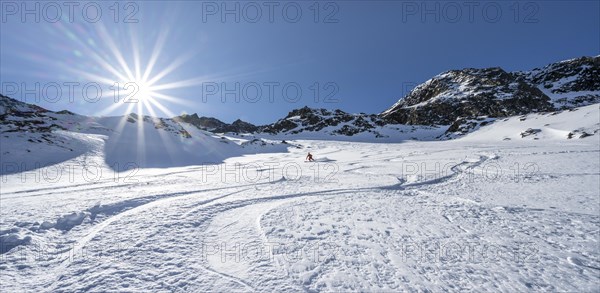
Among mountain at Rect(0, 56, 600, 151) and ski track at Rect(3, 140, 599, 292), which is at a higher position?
mountain at Rect(0, 56, 600, 151)

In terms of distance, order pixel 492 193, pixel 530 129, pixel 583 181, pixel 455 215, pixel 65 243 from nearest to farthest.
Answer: pixel 65 243 < pixel 455 215 < pixel 492 193 < pixel 583 181 < pixel 530 129

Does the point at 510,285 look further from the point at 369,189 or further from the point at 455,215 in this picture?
the point at 369,189

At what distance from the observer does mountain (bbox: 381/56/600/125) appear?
80875 millimetres

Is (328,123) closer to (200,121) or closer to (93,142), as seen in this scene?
(93,142)

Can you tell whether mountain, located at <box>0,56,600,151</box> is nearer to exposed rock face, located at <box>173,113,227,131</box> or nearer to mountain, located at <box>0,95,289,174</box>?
mountain, located at <box>0,95,289,174</box>

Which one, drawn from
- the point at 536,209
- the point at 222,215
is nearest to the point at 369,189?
the point at 536,209

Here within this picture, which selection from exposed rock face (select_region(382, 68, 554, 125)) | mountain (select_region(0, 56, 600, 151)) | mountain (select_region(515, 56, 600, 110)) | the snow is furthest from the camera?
mountain (select_region(515, 56, 600, 110))

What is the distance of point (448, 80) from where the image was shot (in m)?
123

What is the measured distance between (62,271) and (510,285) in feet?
16.2

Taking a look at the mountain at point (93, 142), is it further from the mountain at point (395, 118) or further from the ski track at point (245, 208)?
the ski track at point (245, 208)

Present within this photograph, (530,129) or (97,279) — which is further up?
(530,129)

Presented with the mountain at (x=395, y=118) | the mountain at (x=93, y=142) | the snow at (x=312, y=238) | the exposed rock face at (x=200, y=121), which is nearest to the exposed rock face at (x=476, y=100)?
the mountain at (x=395, y=118)

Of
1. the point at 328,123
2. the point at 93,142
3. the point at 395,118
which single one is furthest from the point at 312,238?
the point at 395,118

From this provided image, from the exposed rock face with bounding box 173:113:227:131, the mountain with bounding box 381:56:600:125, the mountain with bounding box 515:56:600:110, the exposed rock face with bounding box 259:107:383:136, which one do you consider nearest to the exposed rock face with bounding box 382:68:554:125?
the mountain with bounding box 381:56:600:125
